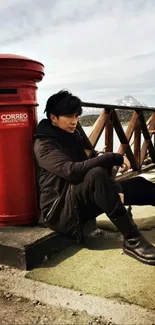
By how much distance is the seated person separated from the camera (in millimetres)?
2598

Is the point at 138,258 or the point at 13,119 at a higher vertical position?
the point at 13,119

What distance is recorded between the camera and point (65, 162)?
8.70ft

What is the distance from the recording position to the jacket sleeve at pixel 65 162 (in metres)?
2.63

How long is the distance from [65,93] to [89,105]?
158cm

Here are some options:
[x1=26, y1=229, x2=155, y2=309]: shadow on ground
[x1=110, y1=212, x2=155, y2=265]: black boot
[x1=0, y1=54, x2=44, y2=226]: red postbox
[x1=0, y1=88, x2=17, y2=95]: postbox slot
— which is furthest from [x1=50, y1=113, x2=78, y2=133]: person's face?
[x1=26, y1=229, x2=155, y2=309]: shadow on ground

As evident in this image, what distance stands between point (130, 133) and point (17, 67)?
3528 mm

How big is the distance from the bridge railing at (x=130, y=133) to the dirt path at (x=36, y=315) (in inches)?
103

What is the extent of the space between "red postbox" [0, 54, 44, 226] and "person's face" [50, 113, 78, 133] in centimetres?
18

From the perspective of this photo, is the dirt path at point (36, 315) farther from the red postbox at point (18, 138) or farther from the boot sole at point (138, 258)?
the red postbox at point (18, 138)

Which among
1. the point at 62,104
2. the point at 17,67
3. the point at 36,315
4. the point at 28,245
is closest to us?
the point at 36,315

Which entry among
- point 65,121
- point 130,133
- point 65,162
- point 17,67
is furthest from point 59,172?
point 130,133

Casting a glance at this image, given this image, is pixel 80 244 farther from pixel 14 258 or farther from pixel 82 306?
pixel 82 306

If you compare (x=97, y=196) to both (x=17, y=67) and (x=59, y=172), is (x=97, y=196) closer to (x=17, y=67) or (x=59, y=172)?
(x=59, y=172)

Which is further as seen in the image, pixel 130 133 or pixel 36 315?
pixel 130 133
